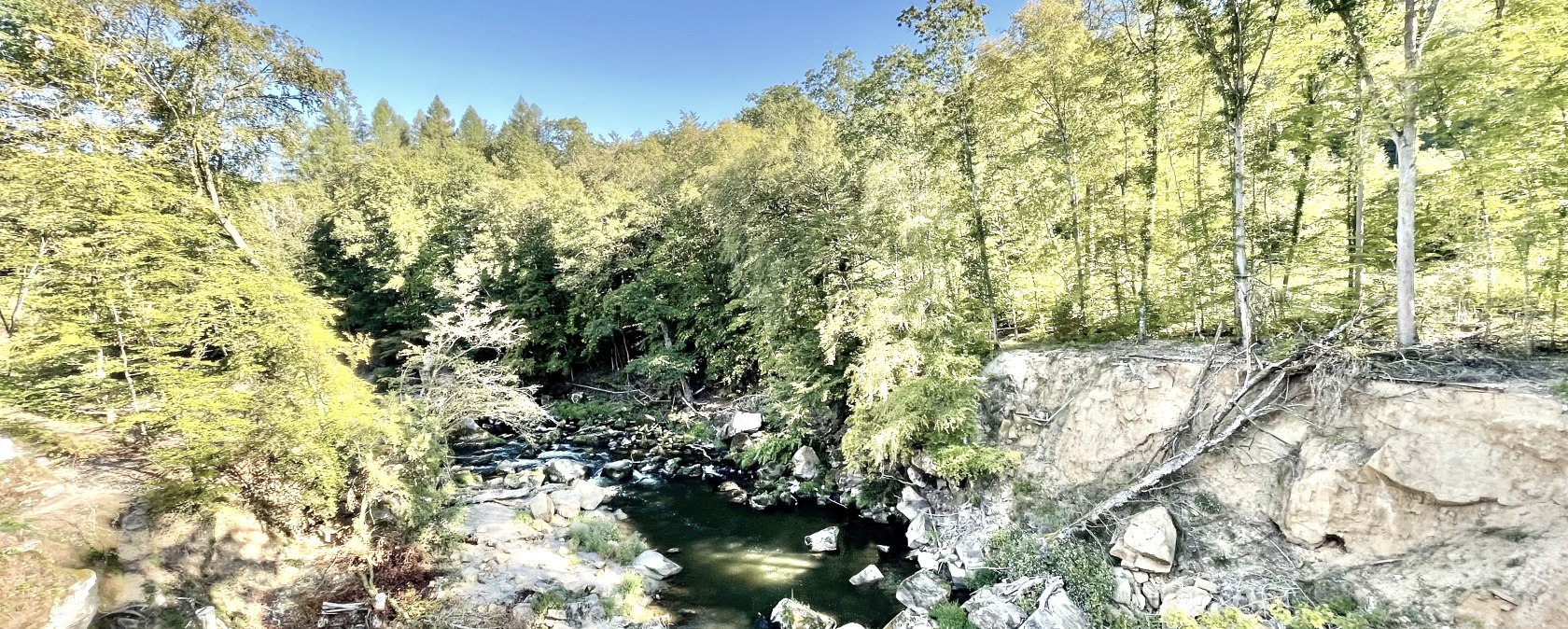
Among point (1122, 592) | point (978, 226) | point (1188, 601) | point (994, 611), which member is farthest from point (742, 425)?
point (1188, 601)

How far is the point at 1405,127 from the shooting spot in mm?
6805

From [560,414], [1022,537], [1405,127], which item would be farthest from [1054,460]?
[560,414]

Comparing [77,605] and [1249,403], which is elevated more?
[1249,403]

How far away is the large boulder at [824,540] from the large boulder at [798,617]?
7.91 feet

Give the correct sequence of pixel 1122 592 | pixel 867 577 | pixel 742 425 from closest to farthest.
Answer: pixel 1122 592
pixel 867 577
pixel 742 425

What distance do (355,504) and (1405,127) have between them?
16818 mm

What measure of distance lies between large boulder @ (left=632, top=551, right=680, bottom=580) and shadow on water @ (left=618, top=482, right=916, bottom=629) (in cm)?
22

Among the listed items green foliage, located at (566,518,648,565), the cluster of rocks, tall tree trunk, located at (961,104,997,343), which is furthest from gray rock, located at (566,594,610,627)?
tall tree trunk, located at (961,104,997,343)

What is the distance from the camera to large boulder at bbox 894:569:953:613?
9.09 metres

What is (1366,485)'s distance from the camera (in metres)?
6.53

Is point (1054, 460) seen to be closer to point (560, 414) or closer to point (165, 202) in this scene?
point (165, 202)

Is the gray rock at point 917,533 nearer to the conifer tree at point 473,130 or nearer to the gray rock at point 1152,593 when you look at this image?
the gray rock at point 1152,593

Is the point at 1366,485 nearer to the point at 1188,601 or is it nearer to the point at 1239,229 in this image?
the point at 1188,601

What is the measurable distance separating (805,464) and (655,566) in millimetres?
5787
